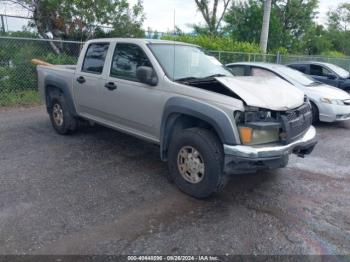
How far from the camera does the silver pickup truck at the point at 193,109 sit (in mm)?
3584

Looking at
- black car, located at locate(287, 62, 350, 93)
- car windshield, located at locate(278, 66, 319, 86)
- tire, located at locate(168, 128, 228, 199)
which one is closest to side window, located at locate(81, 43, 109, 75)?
tire, located at locate(168, 128, 228, 199)

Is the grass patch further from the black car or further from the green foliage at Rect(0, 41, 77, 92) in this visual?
the black car

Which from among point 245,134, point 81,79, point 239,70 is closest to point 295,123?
point 245,134

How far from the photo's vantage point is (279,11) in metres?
28.7

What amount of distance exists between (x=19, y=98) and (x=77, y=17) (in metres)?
3.74

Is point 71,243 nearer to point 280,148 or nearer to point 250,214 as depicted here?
point 250,214

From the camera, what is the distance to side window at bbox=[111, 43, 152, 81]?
461 centimetres

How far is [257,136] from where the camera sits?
11.9 ft

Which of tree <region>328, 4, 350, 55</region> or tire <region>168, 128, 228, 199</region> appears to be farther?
tree <region>328, 4, 350, 55</region>

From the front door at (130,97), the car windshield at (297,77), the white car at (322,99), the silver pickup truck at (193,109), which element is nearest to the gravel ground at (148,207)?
the silver pickup truck at (193,109)

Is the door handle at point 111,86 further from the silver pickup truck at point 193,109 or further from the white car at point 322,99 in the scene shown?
the white car at point 322,99

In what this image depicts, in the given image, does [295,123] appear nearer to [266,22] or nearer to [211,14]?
[266,22]

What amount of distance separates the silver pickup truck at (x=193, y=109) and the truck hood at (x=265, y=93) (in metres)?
0.01

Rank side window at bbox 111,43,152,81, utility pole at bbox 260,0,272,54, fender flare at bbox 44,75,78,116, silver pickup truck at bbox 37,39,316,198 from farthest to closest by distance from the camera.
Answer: utility pole at bbox 260,0,272,54, fender flare at bbox 44,75,78,116, side window at bbox 111,43,152,81, silver pickup truck at bbox 37,39,316,198
